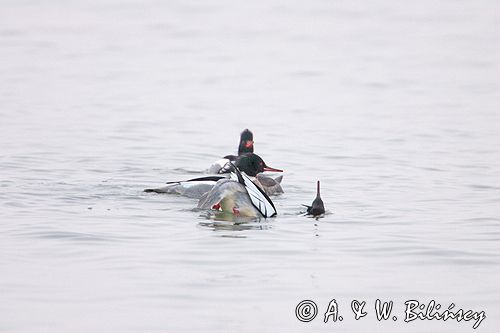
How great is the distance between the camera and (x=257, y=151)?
58.3 ft

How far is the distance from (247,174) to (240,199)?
1.90 metres

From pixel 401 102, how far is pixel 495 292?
13504 mm

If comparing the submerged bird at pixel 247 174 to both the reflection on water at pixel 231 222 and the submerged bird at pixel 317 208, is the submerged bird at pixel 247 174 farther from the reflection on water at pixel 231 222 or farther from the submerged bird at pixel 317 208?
the submerged bird at pixel 317 208

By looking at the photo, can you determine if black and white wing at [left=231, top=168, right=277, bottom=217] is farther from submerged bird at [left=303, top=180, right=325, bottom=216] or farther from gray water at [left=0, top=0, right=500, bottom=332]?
submerged bird at [left=303, top=180, right=325, bottom=216]

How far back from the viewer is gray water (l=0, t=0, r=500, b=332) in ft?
27.2

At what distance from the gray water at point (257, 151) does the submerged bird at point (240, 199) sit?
0.73ft

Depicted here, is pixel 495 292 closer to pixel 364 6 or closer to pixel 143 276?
pixel 143 276

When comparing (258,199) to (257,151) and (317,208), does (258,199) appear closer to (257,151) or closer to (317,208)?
(317,208)

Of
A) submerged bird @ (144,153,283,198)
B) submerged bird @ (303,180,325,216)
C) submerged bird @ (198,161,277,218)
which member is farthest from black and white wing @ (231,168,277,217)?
submerged bird @ (144,153,283,198)

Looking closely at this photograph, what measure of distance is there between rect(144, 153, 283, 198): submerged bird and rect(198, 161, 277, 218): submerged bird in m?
0.83

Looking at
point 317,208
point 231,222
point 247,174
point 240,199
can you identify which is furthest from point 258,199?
point 247,174

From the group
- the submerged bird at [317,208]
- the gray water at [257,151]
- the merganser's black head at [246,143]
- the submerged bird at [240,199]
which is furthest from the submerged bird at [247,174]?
the submerged bird at [317,208]

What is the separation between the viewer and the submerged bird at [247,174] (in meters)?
13.2

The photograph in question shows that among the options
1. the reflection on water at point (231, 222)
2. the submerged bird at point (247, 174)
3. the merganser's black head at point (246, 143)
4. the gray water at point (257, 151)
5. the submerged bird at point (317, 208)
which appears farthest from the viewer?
the merganser's black head at point (246, 143)
